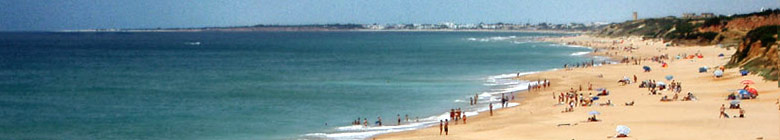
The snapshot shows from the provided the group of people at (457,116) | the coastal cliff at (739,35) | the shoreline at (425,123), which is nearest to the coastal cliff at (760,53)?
the coastal cliff at (739,35)

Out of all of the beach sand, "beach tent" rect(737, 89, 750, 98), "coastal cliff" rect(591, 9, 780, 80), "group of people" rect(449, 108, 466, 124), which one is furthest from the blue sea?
"coastal cliff" rect(591, 9, 780, 80)

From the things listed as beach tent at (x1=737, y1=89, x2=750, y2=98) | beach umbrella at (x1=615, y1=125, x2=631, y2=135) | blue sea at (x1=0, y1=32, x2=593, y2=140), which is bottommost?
blue sea at (x1=0, y1=32, x2=593, y2=140)

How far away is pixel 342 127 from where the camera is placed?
34.7m

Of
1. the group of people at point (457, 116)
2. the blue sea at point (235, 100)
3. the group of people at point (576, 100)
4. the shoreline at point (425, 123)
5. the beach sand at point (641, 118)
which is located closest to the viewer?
the beach sand at point (641, 118)

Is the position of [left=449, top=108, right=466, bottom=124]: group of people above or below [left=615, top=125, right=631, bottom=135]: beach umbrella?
below

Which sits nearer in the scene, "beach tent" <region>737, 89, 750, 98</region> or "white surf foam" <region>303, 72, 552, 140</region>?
"white surf foam" <region>303, 72, 552, 140</region>

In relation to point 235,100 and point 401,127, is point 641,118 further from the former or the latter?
point 235,100

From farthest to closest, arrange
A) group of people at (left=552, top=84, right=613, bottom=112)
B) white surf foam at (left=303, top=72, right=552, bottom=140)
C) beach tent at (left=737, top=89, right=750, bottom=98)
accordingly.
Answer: group of people at (left=552, top=84, right=613, bottom=112)
beach tent at (left=737, top=89, right=750, bottom=98)
white surf foam at (left=303, top=72, right=552, bottom=140)

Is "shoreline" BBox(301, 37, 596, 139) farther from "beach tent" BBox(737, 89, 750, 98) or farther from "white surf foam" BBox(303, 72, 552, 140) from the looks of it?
"beach tent" BBox(737, 89, 750, 98)

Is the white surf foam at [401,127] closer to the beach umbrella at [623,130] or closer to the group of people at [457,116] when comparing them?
the group of people at [457,116]

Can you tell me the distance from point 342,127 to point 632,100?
14.8 m

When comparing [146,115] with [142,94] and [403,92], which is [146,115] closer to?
[142,94]

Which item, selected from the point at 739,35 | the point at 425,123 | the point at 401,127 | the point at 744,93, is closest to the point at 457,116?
the point at 425,123

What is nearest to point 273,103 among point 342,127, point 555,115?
point 342,127
